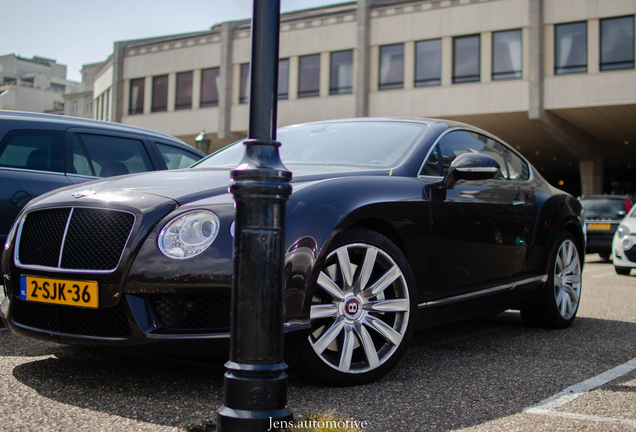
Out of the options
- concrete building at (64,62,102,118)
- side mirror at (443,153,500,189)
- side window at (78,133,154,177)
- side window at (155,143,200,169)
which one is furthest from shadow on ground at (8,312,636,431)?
concrete building at (64,62,102,118)

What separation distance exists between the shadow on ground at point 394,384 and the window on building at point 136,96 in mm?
34175

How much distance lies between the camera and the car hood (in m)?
2.99

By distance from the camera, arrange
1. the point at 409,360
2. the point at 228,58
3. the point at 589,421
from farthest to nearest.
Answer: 1. the point at 228,58
2. the point at 409,360
3. the point at 589,421

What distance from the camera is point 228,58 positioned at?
32906 mm

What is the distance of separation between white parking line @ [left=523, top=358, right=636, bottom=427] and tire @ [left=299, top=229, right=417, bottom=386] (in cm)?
73

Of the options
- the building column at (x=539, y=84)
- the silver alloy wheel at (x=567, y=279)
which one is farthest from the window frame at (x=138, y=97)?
the silver alloy wheel at (x=567, y=279)

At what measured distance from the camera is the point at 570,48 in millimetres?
25391

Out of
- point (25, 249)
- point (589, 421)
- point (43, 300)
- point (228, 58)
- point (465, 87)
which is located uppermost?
point (228, 58)

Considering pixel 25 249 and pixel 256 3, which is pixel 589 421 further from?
pixel 25 249

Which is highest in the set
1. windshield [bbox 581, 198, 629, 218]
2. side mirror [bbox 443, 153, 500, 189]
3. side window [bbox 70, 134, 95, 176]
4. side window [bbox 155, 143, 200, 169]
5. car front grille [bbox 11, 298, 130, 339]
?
windshield [bbox 581, 198, 629, 218]

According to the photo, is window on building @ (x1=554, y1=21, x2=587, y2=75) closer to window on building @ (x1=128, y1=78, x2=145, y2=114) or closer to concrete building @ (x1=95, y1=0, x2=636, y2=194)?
concrete building @ (x1=95, y1=0, x2=636, y2=194)

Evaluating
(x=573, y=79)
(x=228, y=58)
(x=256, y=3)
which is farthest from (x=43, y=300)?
(x=228, y=58)

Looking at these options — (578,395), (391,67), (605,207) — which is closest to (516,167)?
(578,395)

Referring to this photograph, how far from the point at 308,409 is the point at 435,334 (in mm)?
2221
